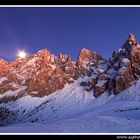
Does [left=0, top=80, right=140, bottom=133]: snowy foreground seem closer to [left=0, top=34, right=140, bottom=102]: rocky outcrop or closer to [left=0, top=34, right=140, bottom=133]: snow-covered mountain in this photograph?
[left=0, top=34, right=140, bottom=133]: snow-covered mountain

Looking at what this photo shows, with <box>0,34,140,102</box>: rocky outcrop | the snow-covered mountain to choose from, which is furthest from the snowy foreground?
<box>0,34,140,102</box>: rocky outcrop

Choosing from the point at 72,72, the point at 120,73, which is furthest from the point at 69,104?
the point at 72,72

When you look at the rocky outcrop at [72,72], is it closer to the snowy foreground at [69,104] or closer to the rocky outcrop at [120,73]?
the rocky outcrop at [120,73]

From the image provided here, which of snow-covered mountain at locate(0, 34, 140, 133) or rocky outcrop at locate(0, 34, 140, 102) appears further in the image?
rocky outcrop at locate(0, 34, 140, 102)

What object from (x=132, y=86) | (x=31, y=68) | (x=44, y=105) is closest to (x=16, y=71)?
(x=31, y=68)

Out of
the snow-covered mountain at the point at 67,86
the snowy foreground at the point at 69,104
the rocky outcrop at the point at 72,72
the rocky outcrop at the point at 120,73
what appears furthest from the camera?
the rocky outcrop at the point at 72,72

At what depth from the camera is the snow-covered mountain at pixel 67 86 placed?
98.1 metres

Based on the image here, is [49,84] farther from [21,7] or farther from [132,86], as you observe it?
[21,7]

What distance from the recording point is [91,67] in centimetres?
12750

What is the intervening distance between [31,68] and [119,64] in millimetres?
49920

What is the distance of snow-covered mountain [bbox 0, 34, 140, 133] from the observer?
9806cm

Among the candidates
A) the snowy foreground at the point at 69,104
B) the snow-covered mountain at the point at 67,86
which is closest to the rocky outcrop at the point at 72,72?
the snow-covered mountain at the point at 67,86

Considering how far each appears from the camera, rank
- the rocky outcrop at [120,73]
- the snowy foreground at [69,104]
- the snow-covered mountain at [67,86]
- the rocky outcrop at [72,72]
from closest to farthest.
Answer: the snowy foreground at [69,104] < the snow-covered mountain at [67,86] < the rocky outcrop at [120,73] < the rocky outcrop at [72,72]
